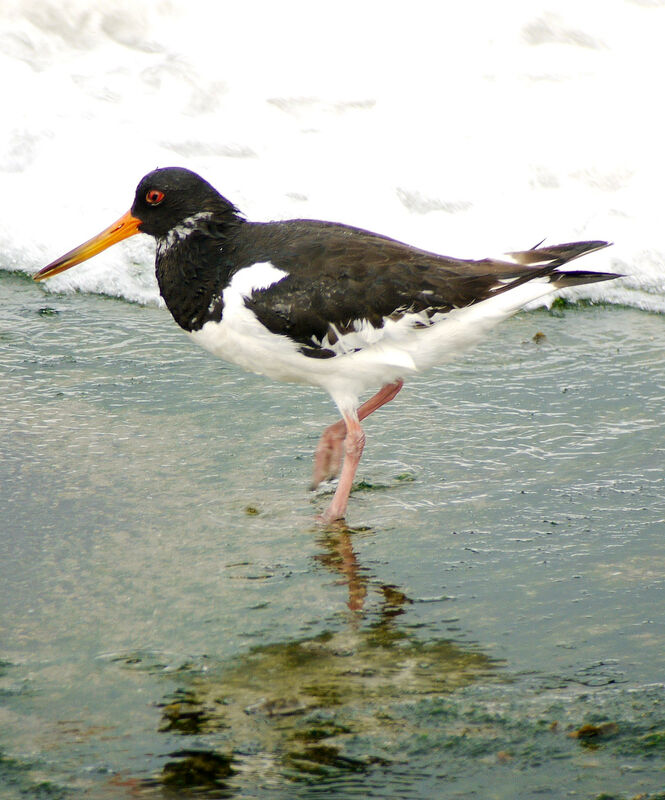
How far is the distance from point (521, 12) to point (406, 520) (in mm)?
6871

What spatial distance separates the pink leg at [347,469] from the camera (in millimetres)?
4156

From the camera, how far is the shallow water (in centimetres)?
270

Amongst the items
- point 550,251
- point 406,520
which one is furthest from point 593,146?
point 406,520

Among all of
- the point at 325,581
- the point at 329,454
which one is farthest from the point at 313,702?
the point at 329,454

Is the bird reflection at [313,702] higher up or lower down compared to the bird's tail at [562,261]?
lower down

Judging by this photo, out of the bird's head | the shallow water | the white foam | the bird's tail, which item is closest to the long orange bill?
the bird's head

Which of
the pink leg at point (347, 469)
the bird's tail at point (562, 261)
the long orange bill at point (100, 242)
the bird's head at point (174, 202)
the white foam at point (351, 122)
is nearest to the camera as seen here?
the pink leg at point (347, 469)

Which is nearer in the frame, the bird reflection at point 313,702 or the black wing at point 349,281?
the bird reflection at point 313,702

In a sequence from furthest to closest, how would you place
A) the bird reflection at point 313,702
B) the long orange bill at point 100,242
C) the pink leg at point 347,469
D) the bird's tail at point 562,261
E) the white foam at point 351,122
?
1. the white foam at point 351,122
2. the long orange bill at point 100,242
3. the bird's tail at point 562,261
4. the pink leg at point 347,469
5. the bird reflection at point 313,702

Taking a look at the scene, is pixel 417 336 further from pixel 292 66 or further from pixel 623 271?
pixel 292 66

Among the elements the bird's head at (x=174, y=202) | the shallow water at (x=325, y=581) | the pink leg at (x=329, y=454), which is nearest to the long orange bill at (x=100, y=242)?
the bird's head at (x=174, y=202)

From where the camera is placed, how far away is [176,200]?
4598 millimetres

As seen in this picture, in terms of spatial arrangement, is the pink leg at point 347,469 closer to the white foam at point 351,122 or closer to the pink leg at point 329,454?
the pink leg at point 329,454

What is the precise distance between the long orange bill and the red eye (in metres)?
0.16
